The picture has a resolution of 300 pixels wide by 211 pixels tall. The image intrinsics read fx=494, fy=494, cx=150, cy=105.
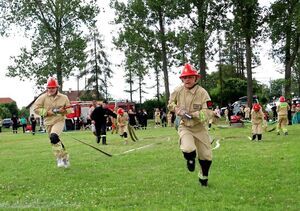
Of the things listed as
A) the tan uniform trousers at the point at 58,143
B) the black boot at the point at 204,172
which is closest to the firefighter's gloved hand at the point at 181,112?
the black boot at the point at 204,172

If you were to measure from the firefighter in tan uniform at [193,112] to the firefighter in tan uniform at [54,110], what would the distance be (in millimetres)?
4126

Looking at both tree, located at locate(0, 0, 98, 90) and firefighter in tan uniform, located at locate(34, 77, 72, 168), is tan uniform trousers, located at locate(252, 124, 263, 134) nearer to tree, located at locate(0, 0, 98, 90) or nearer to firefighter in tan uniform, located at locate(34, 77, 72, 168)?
firefighter in tan uniform, located at locate(34, 77, 72, 168)

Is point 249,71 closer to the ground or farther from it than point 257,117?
farther from it

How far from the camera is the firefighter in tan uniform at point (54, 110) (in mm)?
11945

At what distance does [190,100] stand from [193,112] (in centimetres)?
24

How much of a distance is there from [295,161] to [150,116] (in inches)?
2631

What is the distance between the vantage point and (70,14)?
Result: 162 feet

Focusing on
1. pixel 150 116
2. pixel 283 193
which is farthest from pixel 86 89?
pixel 283 193

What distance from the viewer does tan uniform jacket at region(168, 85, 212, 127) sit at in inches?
339

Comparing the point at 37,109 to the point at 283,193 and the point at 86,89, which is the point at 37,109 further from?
the point at 86,89

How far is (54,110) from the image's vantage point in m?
11.9

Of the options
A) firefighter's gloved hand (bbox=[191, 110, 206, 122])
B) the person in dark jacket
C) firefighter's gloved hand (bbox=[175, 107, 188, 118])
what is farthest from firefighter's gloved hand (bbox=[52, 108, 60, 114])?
the person in dark jacket

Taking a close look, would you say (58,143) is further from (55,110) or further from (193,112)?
(193,112)

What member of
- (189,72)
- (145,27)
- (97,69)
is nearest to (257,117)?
(189,72)
